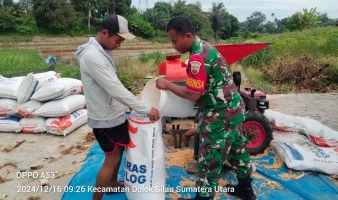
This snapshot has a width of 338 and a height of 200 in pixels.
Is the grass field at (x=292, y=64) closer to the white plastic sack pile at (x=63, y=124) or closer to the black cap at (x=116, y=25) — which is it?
the white plastic sack pile at (x=63, y=124)

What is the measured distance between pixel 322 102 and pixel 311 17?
117 ft

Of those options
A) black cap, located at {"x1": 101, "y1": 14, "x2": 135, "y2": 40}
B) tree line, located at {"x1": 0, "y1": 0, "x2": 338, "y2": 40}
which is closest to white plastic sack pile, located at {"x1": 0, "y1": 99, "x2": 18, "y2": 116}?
black cap, located at {"x1": 101, "y1": 14, "x2": 135, "y2": 40}

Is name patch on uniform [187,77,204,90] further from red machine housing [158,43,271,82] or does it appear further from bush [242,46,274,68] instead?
bush [242,46,274,68]

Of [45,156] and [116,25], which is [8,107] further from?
[116,25]

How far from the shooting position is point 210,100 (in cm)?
220

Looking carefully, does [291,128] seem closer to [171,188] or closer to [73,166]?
[171,188]

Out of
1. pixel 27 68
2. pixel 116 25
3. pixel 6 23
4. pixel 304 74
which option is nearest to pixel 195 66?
pixel 116 25

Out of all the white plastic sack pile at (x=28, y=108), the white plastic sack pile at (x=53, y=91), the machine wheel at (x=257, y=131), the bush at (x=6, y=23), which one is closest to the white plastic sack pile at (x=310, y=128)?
the machine wheel at (x=257, y=131)

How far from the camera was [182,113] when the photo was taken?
2.47 meters

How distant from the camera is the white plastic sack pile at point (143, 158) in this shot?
2.28m

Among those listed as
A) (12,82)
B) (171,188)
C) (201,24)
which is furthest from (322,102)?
(201,24)

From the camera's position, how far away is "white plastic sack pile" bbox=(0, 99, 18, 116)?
175 inches

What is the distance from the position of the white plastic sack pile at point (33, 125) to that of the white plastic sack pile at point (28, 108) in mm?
82

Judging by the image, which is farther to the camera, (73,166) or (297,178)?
(73,166)
